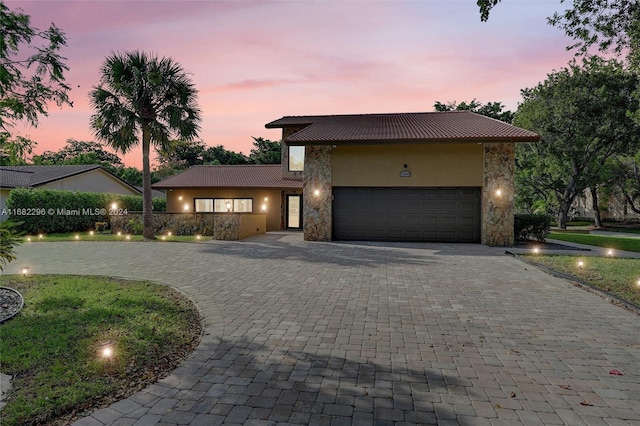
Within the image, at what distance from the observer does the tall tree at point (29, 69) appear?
574 cm

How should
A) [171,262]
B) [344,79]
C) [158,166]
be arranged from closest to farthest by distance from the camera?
[171,262]
[344,79]
[158,166]

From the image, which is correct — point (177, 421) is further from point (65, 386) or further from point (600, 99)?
point (600, 99)

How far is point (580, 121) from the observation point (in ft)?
84.2

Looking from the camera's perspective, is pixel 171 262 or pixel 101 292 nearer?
pixel 101 292

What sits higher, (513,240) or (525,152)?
(525,152)

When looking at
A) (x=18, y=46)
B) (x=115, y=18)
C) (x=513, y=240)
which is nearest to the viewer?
(x=18, y=46)

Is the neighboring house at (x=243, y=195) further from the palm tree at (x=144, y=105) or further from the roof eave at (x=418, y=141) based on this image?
the roof eave at (x=418, y=141)

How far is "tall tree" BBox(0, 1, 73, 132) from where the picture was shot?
226 inches

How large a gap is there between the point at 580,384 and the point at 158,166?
2283 inches

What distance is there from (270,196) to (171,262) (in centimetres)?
1299

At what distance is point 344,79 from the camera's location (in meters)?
15.1

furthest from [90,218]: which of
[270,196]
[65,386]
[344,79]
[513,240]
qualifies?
[513,240]

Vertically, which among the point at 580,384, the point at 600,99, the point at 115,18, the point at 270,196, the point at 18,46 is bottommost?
the point at 580,384

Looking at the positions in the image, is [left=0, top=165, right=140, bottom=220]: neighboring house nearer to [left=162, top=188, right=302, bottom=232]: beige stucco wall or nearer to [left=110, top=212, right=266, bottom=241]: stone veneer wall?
[left=110, top=212, right=266, bottom=241]: stone veneer wall
